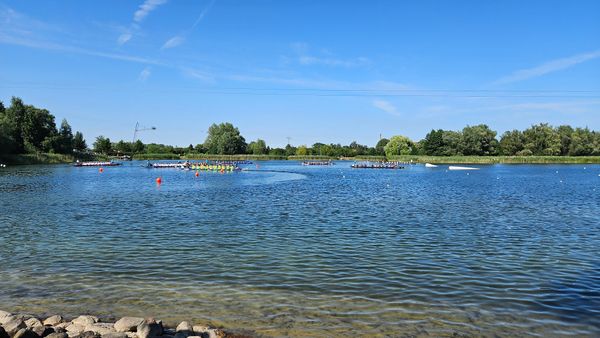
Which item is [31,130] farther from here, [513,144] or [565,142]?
[565,142]

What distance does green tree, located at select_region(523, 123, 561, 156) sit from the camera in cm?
15662

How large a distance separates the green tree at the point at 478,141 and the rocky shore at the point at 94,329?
16563cm

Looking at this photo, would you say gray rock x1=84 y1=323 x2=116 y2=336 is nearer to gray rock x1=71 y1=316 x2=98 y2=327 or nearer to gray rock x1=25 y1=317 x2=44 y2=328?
gray rock x1=71 y1=316 x2=98 y2=327

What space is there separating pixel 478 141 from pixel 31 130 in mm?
145339

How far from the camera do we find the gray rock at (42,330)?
8.32 m

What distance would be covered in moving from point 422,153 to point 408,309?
174 metres

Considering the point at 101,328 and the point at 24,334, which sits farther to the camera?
the point at 101,328

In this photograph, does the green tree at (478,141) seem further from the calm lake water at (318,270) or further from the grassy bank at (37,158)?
the calm lake water at (318,270)

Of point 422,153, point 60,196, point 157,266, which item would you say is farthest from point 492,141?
point 157,266

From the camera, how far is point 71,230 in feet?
72.9

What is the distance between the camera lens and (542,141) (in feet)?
522

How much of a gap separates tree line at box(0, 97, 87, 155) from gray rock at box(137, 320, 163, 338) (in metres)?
129

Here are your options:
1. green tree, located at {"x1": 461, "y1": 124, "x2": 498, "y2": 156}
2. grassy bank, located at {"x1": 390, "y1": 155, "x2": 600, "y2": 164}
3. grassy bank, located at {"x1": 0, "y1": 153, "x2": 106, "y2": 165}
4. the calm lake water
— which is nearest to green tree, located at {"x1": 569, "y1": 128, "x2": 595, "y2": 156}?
grassy bank, located at {"x1": 390, "y1": 155, "x2": 600, "y2": 164}

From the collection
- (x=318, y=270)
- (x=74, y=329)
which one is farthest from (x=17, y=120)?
(x=74, y=329)
